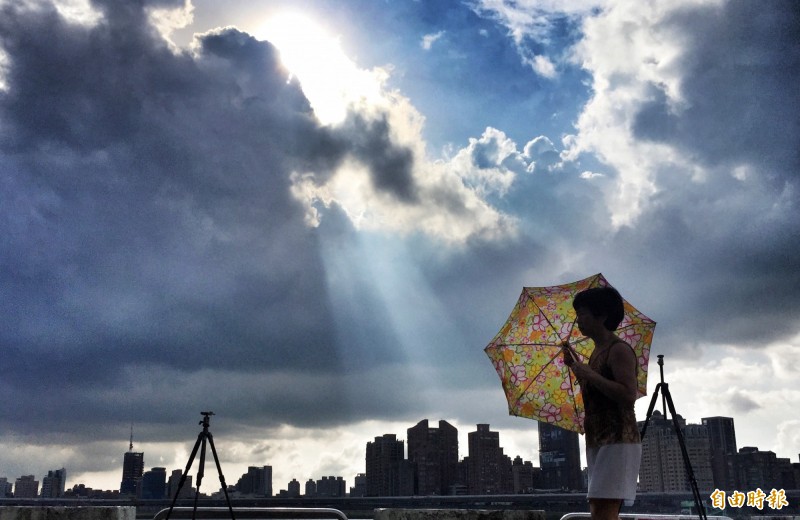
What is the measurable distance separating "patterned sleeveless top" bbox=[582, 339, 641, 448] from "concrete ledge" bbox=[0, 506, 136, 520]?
469 centimetres

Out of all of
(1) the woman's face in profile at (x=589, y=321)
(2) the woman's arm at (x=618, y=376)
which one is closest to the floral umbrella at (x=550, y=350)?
(1) the woman's face in profile at (x=589, y=321)

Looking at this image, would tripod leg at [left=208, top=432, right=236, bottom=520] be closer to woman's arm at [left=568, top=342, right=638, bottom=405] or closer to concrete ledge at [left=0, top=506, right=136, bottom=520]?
concrete ledge at [left=0, top=506, right=136, bottom=520]

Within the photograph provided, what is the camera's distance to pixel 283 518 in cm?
670

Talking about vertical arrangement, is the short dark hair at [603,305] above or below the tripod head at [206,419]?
above

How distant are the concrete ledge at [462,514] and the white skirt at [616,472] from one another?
1.38 m

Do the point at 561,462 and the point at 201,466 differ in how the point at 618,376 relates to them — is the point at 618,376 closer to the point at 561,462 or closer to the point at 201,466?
the point at 201,466

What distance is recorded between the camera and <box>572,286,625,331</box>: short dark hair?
5387 millimetres

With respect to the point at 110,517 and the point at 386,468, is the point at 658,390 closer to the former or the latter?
the point at 110,517

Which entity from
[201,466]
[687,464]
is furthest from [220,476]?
[687,464]

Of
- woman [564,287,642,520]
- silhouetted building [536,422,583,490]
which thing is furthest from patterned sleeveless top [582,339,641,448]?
silhouetted building [536,422,583,490]

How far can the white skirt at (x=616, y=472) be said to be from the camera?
4.89 meters

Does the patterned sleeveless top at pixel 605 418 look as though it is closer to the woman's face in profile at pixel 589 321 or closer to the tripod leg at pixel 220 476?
the woman's face in profile at pixel 589 321

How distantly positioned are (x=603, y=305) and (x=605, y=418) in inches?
32.2

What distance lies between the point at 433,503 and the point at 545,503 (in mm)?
24089
